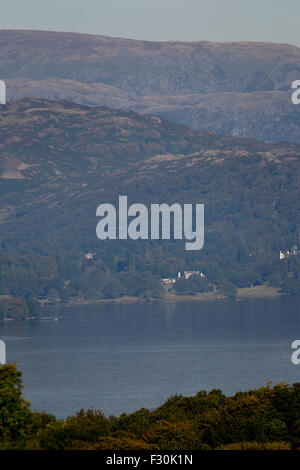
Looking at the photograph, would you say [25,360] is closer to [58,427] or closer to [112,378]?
[112,378]

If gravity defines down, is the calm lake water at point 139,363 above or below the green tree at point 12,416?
above

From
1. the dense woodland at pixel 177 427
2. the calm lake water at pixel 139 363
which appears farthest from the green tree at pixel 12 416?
the calm lake water at pixel 139 363

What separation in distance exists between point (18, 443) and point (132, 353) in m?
131

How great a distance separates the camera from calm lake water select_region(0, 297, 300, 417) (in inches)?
4524

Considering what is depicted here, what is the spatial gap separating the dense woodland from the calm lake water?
49.4 meters

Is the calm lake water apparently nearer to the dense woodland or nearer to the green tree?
the dense woodland

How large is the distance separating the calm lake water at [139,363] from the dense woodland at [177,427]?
4941 centimetres

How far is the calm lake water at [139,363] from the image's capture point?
11491 cm

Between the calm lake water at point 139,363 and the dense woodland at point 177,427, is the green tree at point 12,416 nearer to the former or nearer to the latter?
the dense woodland at point 177,427

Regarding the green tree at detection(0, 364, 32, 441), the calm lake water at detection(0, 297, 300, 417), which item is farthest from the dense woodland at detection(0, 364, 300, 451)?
the calm lake water at detection(0, 297, 300, 417)
